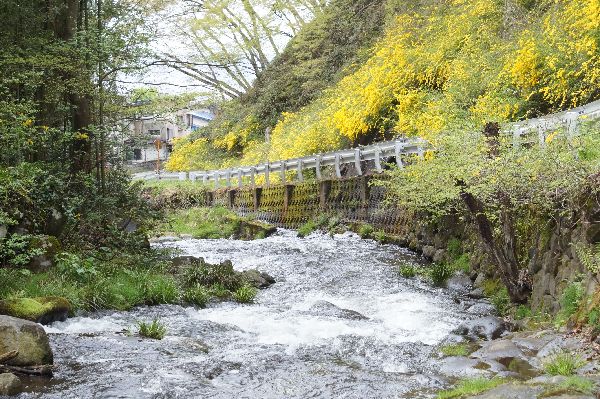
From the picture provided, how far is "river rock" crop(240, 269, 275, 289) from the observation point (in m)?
12.9

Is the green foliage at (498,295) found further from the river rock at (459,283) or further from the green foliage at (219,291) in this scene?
the green foliage at (219,291)

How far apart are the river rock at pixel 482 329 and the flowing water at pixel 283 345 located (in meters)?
0.32

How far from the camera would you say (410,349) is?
815 cm

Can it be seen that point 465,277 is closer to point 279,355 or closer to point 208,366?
point 279,355

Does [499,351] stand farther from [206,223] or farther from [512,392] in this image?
[206,223]

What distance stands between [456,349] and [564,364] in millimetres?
1947

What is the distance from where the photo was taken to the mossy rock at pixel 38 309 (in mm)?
8555

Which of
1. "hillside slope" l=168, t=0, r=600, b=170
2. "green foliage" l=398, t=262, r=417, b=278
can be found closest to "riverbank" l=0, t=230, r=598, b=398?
"green foliage" l=398, t=262, r=417, b=278

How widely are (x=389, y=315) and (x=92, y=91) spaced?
788cm

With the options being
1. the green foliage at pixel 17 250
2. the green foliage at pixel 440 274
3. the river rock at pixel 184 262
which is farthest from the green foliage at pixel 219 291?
the green foliage at pixel 440 274

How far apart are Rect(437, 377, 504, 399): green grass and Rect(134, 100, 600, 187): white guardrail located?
3.97 meters

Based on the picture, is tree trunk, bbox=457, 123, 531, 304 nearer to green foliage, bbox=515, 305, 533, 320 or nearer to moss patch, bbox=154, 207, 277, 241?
green foliage, bbox=515, 305, 533, 320

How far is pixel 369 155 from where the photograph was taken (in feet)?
61.2

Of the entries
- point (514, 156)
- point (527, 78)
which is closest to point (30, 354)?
point (514, 156)
